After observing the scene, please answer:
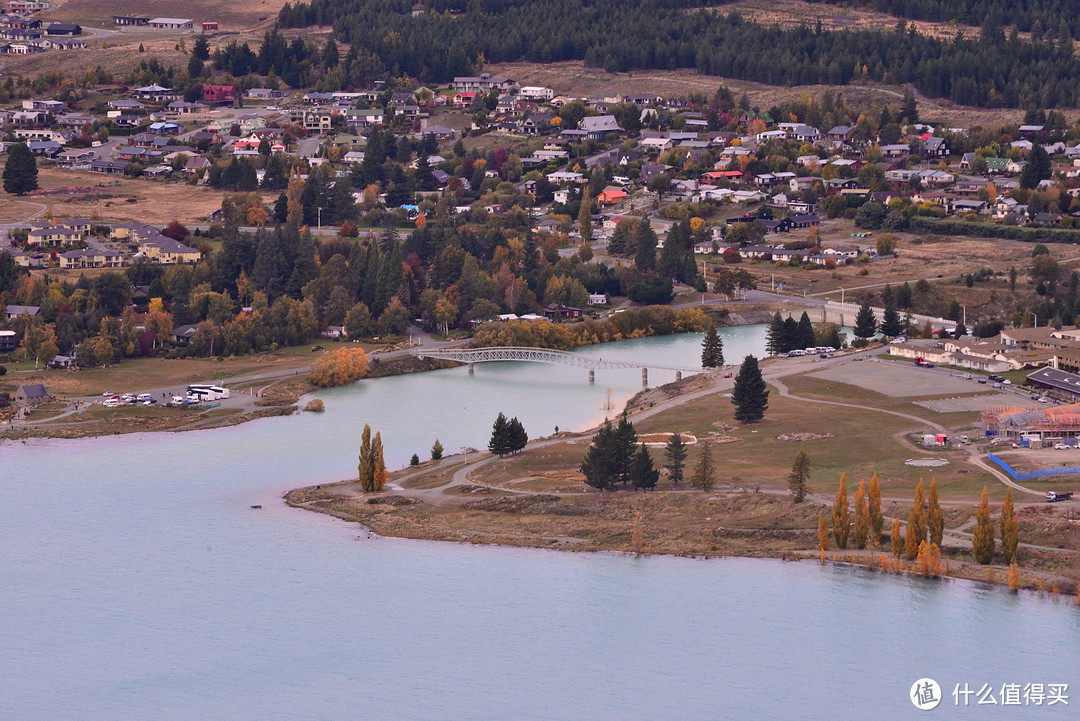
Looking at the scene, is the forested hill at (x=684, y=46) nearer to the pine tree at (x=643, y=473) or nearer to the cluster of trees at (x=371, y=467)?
the pine tree at (x=643, y=473)

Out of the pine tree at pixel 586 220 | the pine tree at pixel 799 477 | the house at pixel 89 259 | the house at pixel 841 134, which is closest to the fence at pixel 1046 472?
the pine tree at pixel 799 477

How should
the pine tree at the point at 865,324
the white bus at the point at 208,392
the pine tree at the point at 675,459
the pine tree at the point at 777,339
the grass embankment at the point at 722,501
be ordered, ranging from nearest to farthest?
1. the grass embankment at the point at 722,501
2. the pine tree at the point at 675,459
3. the white bus at the point at 208,392
4. the pine tree at the point at 777,339
5. the pine tree at the point at 865,324

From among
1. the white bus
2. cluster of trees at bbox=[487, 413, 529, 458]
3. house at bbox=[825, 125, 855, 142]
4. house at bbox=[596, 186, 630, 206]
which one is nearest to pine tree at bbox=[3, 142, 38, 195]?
house at bbox=[596, 186, 630, 206]

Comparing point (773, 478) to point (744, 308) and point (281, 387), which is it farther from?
point (744, 308)

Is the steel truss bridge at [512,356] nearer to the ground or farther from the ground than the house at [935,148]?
nearer to the ground

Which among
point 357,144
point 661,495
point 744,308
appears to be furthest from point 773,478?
point 357,144
